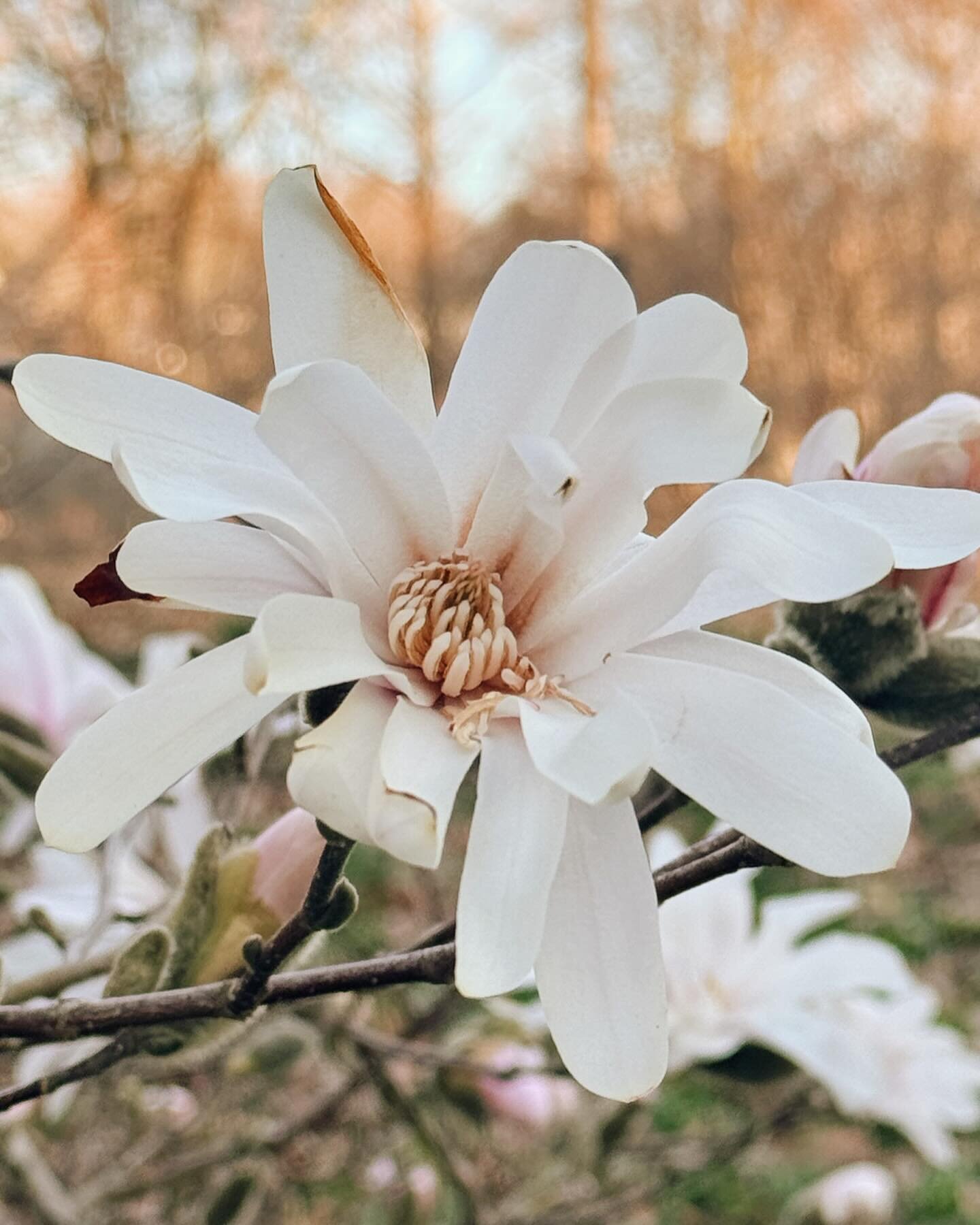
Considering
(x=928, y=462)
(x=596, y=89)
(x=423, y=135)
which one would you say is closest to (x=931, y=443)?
(x=928, y=462)

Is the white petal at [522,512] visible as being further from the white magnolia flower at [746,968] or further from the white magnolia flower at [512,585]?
the white magnolia flower at [746,968]

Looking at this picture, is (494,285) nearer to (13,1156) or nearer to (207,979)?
(207,979)

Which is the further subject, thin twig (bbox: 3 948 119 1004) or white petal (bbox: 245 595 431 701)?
thin twig (bbox: 3 948 119 1004)

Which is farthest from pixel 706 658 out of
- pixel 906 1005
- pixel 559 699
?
pixel 906 1005

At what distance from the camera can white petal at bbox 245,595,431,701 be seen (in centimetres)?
19

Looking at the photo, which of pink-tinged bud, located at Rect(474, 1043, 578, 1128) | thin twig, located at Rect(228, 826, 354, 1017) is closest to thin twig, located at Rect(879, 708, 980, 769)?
thin twig, located at Rect(228, 826, 354, 1017)

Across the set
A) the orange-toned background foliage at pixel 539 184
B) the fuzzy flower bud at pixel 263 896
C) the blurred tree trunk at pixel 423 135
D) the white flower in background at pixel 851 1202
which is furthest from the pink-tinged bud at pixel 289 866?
the blurred tree trunk at pixel 423 135

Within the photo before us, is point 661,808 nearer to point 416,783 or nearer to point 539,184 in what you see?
point 416,783

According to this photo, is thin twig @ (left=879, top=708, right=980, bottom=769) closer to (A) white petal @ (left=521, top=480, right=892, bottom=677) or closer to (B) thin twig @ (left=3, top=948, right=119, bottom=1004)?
(A) white petal @ (left=521, top=480, right=892, bottom=677)

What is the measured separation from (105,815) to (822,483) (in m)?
0.16

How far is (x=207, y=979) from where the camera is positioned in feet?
1.02

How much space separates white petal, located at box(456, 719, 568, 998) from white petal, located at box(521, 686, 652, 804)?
0.01 metres

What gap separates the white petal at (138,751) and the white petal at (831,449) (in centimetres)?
18

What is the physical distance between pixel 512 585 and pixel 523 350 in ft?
0.17
